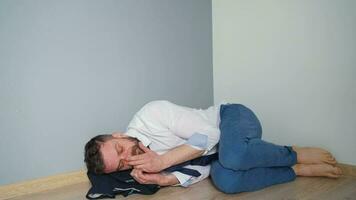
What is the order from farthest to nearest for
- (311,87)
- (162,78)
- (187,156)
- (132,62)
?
(162,78) < (132,62) < (311,87) < (187,156)

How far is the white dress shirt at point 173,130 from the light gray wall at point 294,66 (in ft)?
1.78

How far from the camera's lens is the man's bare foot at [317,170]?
4.69 ft

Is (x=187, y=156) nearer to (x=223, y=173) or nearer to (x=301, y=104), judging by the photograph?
(x=223, y=173)

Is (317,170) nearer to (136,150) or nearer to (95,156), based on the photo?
(136,150)

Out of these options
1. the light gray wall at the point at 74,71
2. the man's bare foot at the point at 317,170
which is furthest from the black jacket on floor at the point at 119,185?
the man's bare foot at the point at 317,170

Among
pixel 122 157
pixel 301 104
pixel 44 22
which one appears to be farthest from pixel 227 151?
pixel 44 22

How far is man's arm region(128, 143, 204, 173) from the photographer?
1.30 m

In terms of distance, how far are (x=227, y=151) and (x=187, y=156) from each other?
0.16 metres

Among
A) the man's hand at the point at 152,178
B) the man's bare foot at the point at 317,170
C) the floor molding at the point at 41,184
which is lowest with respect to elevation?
the floor molding at the point at 41,184

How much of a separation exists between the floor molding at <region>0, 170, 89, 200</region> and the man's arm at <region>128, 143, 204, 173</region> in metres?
0.40

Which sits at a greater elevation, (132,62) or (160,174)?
(132,62)

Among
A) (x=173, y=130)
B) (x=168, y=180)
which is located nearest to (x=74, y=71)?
(x=173, y=130)

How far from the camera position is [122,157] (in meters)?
1.32

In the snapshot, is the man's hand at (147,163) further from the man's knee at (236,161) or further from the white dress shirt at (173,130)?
the man's knee at (236,161)
